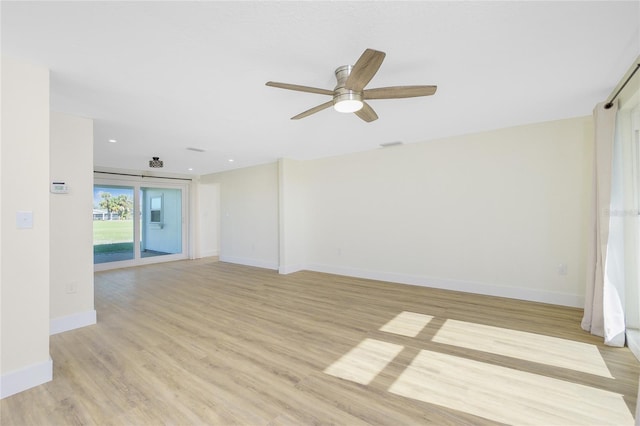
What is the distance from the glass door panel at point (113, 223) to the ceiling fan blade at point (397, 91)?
6722mm

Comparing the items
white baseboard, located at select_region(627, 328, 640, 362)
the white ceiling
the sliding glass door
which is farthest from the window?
white baseboard, located at select_region(627, 328, 640, 362)

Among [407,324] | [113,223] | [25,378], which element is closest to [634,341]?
[407,324]

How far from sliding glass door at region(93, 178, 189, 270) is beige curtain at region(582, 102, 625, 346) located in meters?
8.11

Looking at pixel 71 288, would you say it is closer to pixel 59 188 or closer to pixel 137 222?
pixel 59 188

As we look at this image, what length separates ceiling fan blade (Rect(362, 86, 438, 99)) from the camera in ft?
6.67

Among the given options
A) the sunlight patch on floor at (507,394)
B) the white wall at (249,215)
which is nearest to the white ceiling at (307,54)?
the sunlight patch on floor at (507,394)

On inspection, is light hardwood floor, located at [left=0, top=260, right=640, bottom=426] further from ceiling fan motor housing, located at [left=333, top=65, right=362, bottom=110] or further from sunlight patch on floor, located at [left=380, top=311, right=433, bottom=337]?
ceiling fan motor housing, located at [left=333, top=65, right=362, bottom=110]

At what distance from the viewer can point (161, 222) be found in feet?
24.6

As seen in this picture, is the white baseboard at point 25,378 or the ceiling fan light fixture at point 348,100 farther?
the ceiling fan light fixture at point 348,100

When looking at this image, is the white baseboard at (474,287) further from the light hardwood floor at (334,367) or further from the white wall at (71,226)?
the white wall at (71,226)

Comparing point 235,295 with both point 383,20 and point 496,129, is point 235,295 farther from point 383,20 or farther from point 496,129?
point 496,129

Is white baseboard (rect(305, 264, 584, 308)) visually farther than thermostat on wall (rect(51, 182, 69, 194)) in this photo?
Yes

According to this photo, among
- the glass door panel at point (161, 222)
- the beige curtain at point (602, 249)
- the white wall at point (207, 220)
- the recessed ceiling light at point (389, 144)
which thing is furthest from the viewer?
the white wall at point (207, 220)

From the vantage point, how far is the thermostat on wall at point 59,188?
2924 mm
